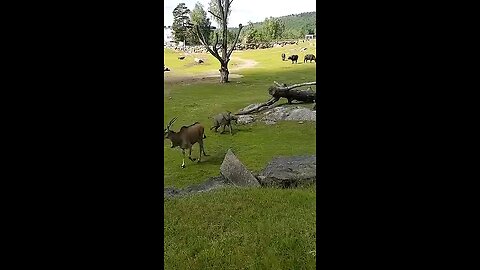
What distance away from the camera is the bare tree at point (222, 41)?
66.4 inches

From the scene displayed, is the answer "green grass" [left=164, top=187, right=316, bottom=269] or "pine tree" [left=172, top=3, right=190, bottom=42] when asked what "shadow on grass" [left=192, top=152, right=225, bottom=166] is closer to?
"green grass" [left=164, top=187, right=316, bottom=269]

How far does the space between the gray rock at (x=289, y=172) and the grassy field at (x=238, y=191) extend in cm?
3

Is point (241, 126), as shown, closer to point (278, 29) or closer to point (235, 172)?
point (235, 172)

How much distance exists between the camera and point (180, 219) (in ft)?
5.02

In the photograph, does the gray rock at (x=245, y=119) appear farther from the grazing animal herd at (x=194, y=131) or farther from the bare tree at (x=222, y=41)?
the bare tree at (x=222, y=41)

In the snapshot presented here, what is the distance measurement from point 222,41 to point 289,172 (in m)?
0.55

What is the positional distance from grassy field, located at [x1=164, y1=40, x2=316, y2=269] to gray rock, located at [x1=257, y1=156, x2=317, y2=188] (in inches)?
1.1

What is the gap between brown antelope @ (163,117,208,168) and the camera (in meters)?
1.58

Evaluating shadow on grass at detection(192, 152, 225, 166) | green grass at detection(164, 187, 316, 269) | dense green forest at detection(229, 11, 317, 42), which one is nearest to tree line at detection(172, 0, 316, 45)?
dense green forest at detection(229, 11, 317, 42)

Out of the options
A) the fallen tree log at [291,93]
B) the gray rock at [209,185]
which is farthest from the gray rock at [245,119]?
the gray rock at [209,185]
